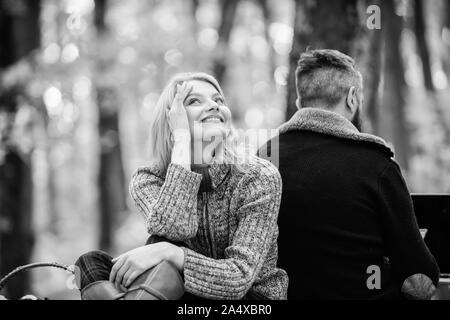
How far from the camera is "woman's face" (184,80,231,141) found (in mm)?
2494

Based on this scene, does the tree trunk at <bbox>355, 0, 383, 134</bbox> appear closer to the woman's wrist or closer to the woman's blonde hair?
the woman's blonde hair

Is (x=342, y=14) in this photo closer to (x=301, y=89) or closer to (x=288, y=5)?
(x=301, y=89)

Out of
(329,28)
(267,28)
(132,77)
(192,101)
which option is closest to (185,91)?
(192,101)

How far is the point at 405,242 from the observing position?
2393mm

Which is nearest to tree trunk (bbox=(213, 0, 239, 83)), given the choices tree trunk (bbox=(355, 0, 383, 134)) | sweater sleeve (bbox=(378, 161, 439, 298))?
tree trunk (bbox=(355, 0, 383, 134))

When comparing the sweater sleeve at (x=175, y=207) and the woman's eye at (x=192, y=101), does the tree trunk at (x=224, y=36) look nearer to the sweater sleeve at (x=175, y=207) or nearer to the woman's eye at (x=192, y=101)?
the woman's eye at (x=192, y=101)

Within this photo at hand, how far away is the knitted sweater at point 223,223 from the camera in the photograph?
2.16m

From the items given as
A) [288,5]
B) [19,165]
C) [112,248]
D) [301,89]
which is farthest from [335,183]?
[288,5]

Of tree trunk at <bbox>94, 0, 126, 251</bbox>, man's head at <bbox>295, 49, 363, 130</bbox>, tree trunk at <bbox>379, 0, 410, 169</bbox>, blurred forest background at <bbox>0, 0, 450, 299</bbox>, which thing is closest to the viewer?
man's head at <bbox>295, 49, 363, 130</bbox>

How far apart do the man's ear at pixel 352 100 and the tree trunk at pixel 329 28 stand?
96 centimetres

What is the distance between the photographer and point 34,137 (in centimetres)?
786

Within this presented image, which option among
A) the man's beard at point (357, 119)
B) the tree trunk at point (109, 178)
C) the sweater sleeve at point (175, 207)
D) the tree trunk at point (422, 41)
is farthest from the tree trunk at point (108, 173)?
the sweater sleeve at point (175, 207)

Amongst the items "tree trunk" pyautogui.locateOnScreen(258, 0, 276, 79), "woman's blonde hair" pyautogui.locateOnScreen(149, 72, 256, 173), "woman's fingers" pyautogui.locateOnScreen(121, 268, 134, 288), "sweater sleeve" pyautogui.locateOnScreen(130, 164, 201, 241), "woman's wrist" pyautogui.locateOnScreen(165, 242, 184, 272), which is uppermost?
"tree trunk" pyautogui.locateOnScreen(258, 0, 276, 79)

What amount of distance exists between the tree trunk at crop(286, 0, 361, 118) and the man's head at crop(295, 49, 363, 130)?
35.1 inches
